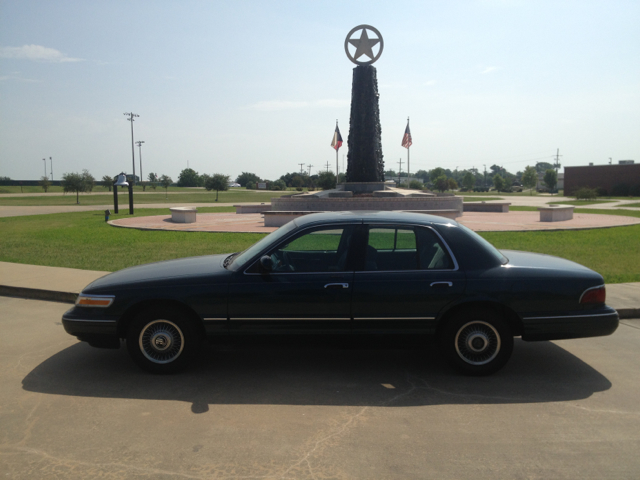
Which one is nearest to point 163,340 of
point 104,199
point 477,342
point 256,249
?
point 256,249

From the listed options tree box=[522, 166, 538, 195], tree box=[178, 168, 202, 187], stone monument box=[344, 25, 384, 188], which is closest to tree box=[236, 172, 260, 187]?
tree box=[178, 168, 202, 187]

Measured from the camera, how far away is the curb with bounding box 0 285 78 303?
8163 millimetres

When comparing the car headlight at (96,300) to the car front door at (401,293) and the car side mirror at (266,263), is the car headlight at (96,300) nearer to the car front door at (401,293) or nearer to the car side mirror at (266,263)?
the car side mirror at (266,263)

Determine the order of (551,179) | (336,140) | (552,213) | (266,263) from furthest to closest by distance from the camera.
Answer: (551,179) → (336,140) → (552,213) → (266,263)

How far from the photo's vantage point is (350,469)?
329 centimetres

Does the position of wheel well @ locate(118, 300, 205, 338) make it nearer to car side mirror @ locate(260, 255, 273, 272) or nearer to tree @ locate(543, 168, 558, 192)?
car side mirror @ locate(260, 255, 273, 272)

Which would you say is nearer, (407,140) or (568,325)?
(568,325)

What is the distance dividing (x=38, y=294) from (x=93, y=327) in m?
4.31

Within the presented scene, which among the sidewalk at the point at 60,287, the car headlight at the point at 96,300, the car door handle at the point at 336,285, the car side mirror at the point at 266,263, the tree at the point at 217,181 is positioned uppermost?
the tree at the point at 217,181

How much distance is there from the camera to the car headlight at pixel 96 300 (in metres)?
4.88

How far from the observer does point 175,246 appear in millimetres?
14273

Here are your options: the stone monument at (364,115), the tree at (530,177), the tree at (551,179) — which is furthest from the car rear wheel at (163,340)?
the tree at (530,177)

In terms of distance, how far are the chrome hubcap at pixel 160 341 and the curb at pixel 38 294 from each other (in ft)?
12.5

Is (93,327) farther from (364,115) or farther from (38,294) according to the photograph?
(364,115)
